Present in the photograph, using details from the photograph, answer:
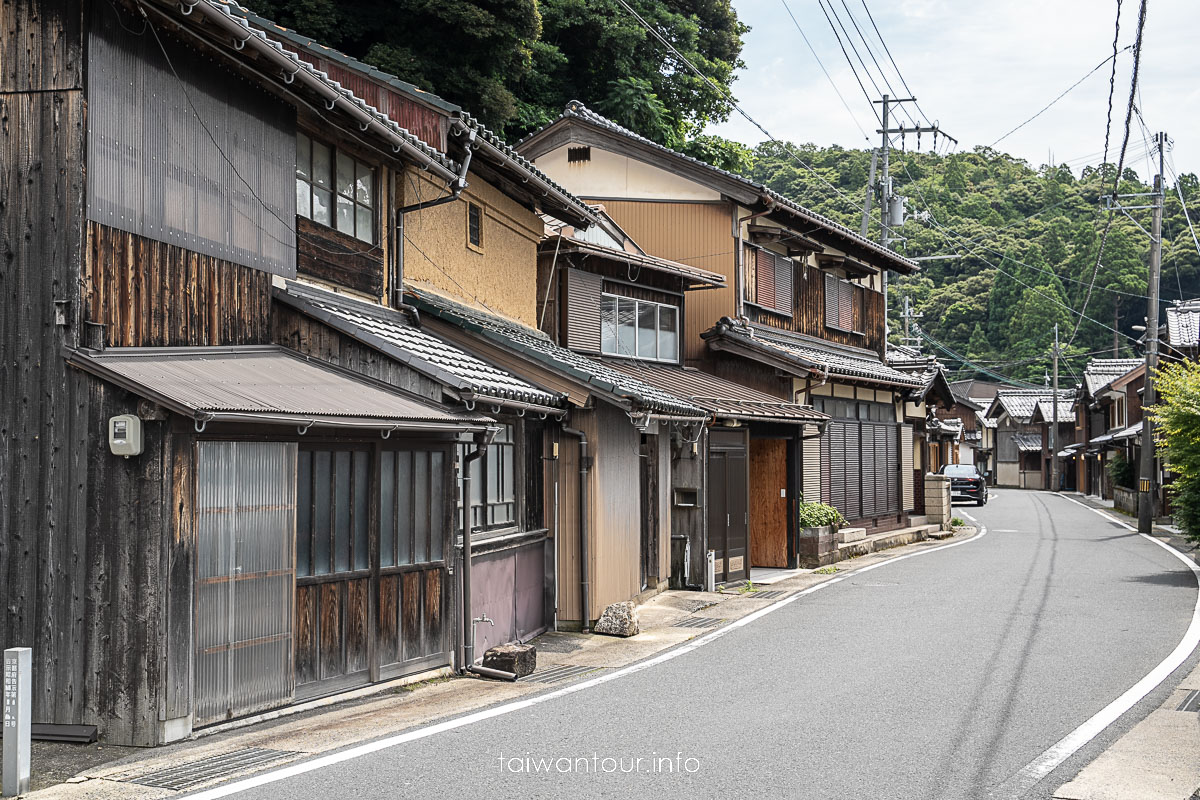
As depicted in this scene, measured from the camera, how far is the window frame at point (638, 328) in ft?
62.2

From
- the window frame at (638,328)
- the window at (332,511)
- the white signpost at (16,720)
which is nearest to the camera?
the white signpost at (16,720)

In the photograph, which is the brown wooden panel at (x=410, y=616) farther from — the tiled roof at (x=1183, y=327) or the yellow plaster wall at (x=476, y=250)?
the tiled roof at (x=1183, y=327)

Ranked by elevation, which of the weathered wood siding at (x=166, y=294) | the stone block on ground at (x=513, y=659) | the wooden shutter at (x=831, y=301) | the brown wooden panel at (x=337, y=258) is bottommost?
the stone block on ground at (x=513, y=659)

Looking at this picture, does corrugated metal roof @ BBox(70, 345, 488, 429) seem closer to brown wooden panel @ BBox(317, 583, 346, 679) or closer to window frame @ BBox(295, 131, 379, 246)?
brown wooden panel @ BBox(317, 583, 346, 679)

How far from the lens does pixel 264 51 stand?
342 inches

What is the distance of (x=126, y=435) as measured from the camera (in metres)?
7.53

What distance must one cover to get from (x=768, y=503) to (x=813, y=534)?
114cm

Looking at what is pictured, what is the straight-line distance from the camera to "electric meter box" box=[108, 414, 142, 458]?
24.6 feet

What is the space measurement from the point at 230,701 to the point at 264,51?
5358 mm

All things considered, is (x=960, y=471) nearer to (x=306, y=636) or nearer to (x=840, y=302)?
(x=840, y=302)

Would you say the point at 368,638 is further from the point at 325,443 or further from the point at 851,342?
the point at 851,342

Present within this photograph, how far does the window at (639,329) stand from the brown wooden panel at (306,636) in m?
10.5

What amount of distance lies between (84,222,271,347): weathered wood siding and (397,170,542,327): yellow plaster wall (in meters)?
3.20

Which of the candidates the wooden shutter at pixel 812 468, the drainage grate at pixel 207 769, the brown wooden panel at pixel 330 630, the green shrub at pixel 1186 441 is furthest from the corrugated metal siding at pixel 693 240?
the drainage grate at pixel 207 769
